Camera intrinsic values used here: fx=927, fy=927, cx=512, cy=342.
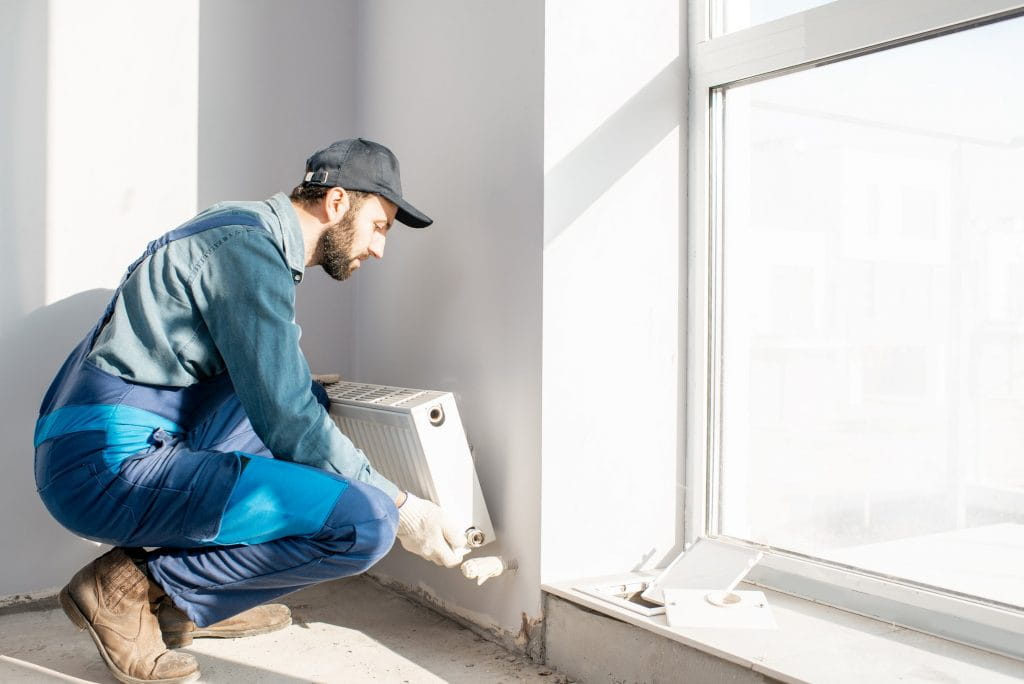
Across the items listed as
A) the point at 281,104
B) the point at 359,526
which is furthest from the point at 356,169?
the point at 281,104

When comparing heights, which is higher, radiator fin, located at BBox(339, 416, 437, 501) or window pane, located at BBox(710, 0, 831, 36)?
window pane, located at BBox(710, 0, 831, 36)

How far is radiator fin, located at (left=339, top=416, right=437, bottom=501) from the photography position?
1875 mm

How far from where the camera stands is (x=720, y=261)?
6.63ft

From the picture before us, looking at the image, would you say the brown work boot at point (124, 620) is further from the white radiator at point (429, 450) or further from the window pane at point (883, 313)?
the window pane at point (883, 313)

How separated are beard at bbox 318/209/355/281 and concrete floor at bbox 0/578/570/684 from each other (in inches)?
30.9

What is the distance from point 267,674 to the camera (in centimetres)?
178

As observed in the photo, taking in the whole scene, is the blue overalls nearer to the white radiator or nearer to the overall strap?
the overall strap

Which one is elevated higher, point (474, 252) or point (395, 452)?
point (474, 252)

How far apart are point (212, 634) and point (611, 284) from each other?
3.66 ft

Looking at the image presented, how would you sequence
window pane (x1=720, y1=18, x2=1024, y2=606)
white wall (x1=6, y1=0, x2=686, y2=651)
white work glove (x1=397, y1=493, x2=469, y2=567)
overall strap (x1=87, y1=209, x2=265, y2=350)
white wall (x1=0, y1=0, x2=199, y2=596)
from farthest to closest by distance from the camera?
white wall (x1=0, y1=0, x2=199, y2=596), white wall (x1=6, y1=0, x2=686, y2=651), white work glove (x1=397, y1=493, x2=469, y2=567), overall strap (x1=87, y1=209, x2=265, y2=350), window pane (x1=720, y1=18, x2=1024, y2=606)

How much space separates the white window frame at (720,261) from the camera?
1.55 metres

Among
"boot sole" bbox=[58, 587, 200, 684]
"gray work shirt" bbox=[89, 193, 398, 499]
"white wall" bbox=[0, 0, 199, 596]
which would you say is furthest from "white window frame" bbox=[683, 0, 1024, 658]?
"white wall" bbox=[0, 0, 199, 596]

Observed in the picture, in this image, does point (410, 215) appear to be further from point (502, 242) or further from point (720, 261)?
point (720, 261)

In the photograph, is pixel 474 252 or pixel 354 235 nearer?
pixel 354 235
